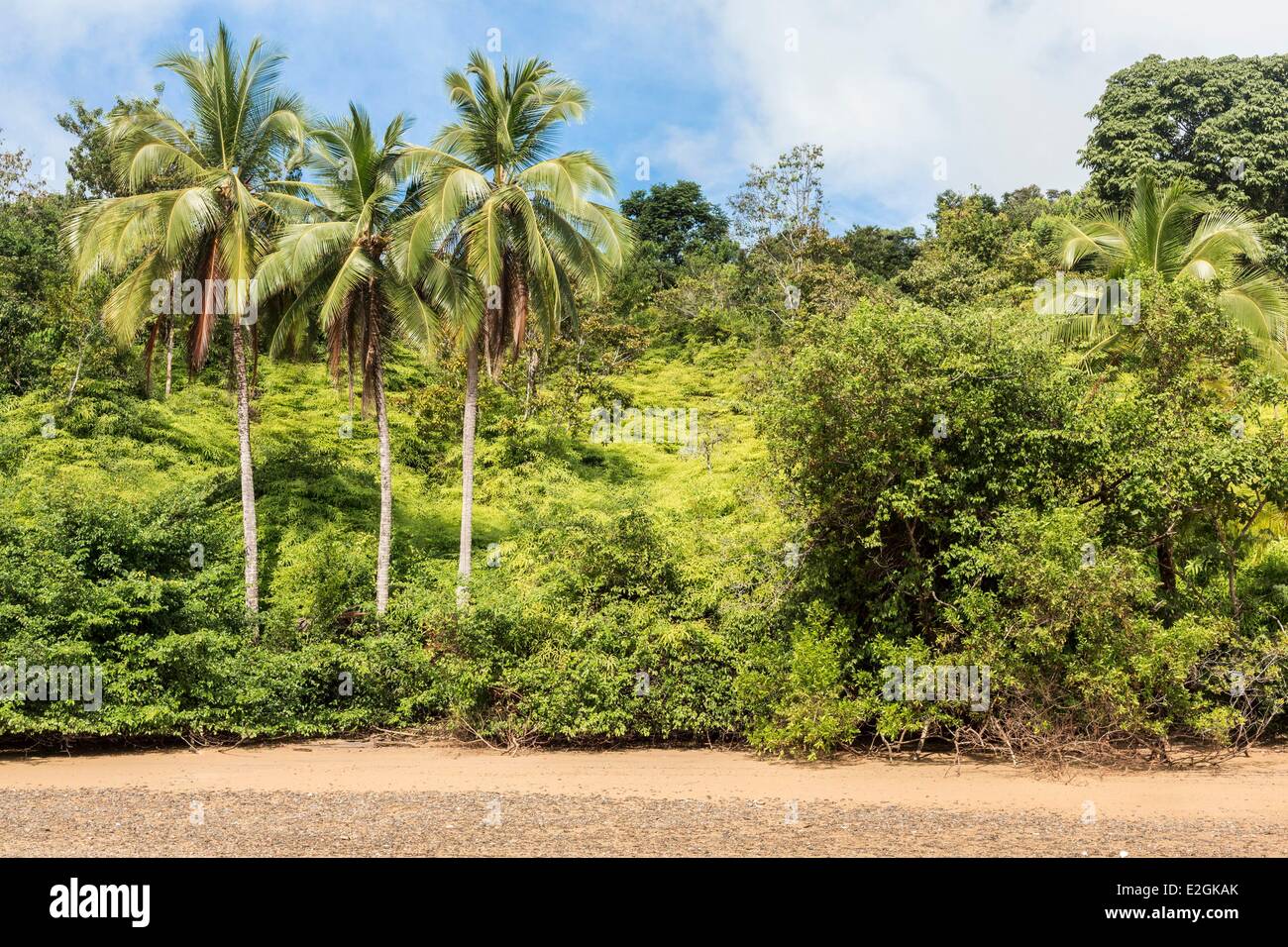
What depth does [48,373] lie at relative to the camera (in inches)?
1054

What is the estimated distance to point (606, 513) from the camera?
1905 centimetres

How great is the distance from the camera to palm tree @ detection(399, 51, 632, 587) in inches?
730

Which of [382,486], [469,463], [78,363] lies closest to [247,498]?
[382,486]

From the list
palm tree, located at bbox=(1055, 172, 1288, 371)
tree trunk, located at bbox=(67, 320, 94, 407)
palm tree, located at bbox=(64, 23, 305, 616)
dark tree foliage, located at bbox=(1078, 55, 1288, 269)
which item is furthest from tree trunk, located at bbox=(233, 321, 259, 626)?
dark tree foliage, located at bbox=(1078, 55, 1288, 269)

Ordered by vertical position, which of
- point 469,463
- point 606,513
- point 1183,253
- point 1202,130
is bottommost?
point 606,513

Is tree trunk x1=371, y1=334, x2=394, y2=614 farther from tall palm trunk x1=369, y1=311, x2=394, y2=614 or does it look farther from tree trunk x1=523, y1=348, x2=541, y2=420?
tree trunk x1=523, y1=348, x2=541, y2=420

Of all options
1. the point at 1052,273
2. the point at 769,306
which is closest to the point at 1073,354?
the point at 1052,273

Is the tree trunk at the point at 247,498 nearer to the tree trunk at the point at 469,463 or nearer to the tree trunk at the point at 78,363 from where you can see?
the tree trunk at the point at 469,463

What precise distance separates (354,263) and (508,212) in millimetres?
2968

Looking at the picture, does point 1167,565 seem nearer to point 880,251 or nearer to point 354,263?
point 354,263

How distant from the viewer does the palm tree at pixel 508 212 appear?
18.5m

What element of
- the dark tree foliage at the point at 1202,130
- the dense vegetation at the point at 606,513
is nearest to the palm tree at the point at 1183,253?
the dense vegetation at the point at 606,513

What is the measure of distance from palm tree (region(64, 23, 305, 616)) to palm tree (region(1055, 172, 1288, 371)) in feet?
51.2

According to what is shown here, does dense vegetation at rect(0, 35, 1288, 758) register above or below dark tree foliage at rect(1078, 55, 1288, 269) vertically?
below
